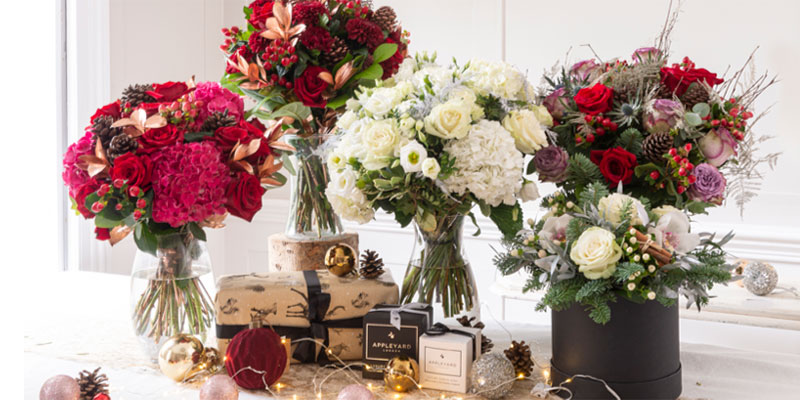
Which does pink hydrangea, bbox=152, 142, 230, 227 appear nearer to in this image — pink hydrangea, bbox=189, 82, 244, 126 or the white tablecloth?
pink hydrangea, bbox=189, 82, 244, 126

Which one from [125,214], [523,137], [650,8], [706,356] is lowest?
[706,356]

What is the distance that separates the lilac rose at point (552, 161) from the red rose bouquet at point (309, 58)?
353 mm

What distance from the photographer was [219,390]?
97 centimetres

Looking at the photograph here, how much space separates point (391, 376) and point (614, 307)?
34 centimetres

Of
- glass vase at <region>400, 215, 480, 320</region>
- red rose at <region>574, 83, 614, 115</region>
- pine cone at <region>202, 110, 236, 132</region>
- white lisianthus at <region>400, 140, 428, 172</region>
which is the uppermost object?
red rose at <region>574, 83, 614, 115</region>

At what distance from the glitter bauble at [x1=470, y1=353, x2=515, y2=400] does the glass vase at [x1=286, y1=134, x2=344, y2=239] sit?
1.72ft

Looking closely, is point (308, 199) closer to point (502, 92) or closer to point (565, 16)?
point (502, 92)

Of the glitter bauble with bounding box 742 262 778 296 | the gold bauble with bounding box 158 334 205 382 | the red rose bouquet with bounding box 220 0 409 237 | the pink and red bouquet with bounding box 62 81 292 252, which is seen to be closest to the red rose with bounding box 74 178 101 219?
the pink and red bouquet with bounding box 62 81 292 252

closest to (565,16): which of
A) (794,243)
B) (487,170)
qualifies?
(794,243)

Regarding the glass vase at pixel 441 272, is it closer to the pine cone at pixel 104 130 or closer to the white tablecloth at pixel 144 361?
the white tablecloth at pixel 144 361

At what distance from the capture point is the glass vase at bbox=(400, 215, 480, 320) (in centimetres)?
117

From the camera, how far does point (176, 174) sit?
1037 mm

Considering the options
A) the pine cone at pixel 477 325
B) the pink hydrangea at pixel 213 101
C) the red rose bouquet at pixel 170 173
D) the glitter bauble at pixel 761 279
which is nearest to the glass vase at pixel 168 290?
the red rose bouquet at pixel 170 173

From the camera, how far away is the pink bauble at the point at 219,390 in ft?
3.18
